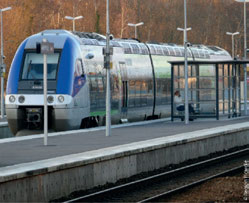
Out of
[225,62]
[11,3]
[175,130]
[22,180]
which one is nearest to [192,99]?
[225,62]

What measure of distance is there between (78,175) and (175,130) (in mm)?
12454

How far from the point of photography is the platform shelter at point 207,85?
3416cm

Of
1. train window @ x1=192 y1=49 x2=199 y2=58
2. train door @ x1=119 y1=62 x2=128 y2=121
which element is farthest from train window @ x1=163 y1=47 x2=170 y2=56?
train door @ x1=119 y1=62 x2=128 y2=121

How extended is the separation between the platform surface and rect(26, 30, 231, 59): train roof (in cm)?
377

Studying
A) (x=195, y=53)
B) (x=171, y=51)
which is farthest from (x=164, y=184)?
(x=195, y=53)

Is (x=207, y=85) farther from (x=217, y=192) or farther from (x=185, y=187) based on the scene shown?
(x=217, y=192)

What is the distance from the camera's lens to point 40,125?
96.0 ft

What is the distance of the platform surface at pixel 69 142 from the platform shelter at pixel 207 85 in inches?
139

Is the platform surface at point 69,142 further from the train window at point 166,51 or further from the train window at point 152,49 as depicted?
the train window at point 166,51

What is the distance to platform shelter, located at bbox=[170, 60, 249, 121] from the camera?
112 feet

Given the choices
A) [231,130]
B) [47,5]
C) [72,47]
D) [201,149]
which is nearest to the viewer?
[201,149]

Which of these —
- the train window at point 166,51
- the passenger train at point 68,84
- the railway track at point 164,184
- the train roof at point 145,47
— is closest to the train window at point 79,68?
the passenger train at point 68,84

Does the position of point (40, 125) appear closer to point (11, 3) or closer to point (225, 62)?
point (225, 62)

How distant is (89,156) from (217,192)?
3018mm
